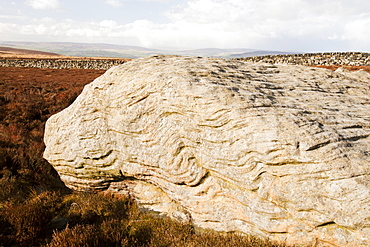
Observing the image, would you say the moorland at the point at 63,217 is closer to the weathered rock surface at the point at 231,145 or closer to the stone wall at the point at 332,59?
the weathered rock surface at the point at 231,145

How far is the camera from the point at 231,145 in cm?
612

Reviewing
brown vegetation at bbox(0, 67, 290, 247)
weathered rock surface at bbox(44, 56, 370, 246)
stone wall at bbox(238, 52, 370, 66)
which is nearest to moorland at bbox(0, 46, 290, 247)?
brown vegetation at bbox(0, 67, 290, 247)

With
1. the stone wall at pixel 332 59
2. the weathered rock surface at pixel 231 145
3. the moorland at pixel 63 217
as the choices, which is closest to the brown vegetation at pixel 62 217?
the moorland at pixel 63 217

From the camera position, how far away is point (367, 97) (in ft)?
26.5

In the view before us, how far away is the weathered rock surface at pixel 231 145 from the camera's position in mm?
5242

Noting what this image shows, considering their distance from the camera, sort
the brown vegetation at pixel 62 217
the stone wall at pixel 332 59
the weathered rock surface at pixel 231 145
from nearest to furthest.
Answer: the weathered rock surface at pixel 231 145 → the brown vegetation at pixel 62 217 → the stone wall at pixel 332 59

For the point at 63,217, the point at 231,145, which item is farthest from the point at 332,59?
the point at 63,217

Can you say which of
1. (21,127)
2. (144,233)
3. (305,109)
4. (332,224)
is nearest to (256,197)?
(332,224)

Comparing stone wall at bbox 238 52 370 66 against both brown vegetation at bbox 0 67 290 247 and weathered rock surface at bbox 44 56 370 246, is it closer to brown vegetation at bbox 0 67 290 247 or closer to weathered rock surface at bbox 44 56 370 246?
weathered rock surface at bbox 44 56 370 246

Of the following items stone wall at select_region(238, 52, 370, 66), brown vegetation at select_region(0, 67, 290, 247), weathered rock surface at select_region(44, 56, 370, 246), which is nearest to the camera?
weathered rock surface at select_region(44, 56, 370, 246)

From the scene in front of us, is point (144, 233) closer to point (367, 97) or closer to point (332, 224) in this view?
point (332, 224)

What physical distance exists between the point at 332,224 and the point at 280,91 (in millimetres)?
3998

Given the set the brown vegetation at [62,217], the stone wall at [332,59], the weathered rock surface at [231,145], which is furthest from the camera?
the stone wall at [332,59]

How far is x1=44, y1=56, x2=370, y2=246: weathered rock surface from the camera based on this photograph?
524cm
